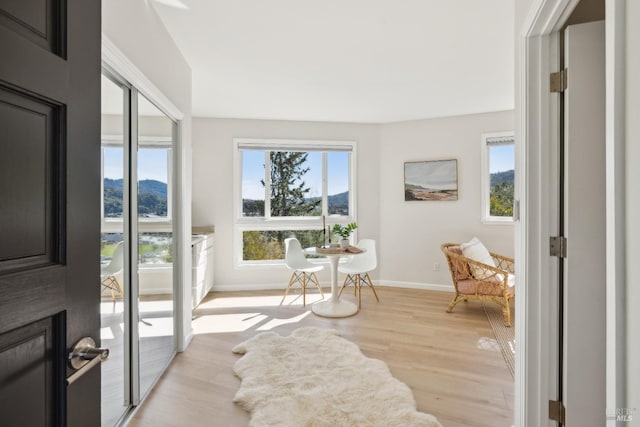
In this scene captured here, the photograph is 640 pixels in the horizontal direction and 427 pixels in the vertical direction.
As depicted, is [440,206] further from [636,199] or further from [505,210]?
[636,199]

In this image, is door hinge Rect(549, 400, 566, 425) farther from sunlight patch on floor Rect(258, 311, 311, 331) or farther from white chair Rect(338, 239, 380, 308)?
white chair Rect(338, 239, 380, 308)

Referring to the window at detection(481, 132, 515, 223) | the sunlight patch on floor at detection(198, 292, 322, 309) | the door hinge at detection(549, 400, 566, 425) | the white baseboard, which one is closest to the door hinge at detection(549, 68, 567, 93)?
the door hinge at detection(549, 400, 566, 425)

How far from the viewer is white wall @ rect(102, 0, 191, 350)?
1.65 metres

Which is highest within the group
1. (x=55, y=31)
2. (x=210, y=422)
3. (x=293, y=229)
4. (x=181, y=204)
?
(x=55, y=31)

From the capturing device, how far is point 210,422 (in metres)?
1.88

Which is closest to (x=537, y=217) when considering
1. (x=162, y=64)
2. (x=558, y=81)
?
(x=558, y=81)

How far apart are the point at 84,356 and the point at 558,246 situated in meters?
1.74

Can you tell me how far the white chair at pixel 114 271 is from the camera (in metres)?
1.70

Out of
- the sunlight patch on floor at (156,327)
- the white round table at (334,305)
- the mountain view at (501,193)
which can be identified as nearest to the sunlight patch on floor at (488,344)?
the white round table at (334,305)

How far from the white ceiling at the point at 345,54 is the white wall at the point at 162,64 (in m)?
0.14

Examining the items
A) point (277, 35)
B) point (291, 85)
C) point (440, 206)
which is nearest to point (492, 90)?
point (440, 206)

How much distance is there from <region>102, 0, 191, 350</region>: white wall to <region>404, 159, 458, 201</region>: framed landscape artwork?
3.19 m

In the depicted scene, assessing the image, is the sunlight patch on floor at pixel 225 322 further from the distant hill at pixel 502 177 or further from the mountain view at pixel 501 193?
the distant hill at pixel 502 177

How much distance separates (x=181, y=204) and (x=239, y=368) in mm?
1395
